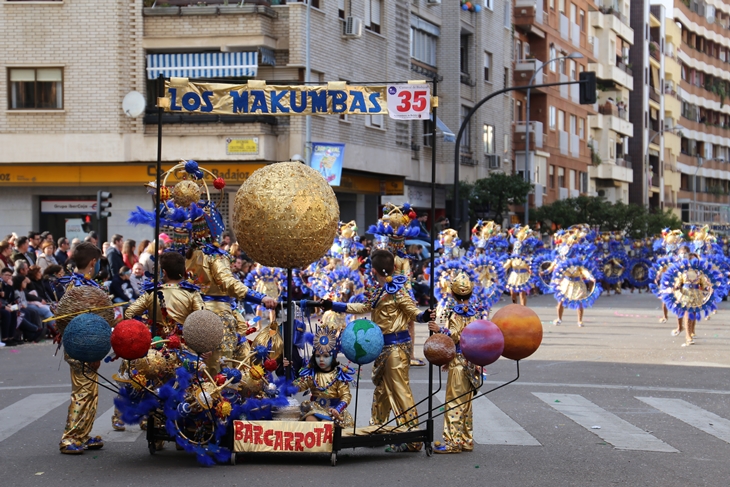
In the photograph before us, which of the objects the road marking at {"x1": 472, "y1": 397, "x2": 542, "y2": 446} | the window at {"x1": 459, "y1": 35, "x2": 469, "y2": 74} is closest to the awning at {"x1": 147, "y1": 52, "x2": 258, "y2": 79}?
the window at {"x1": 459, "y1": 35, "x2": 469, "y2": 74}

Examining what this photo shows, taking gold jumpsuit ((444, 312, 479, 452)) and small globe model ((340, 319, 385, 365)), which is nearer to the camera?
small globe model ((340, 319, 385, 365))

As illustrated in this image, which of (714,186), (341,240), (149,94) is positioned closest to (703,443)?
(341,240)

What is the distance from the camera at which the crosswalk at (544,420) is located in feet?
32.5

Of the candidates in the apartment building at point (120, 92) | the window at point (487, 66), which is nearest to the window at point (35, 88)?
the apartment building at point (120, 92)

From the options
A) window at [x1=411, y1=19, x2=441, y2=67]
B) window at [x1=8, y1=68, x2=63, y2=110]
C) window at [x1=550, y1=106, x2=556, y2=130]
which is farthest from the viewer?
window at [x1=550, y1=106, x2=556, y2=130]

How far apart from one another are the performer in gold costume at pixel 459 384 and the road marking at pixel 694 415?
2.56m

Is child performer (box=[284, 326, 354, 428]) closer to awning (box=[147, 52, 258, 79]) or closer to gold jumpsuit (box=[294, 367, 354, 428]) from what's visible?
gold jumpsuit (box=[294, 367, 354, 428])

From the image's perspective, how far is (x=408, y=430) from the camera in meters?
9.20

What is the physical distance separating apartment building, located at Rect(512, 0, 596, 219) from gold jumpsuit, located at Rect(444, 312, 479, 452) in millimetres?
39282

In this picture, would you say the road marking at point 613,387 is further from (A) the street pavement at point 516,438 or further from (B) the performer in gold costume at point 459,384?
(B) the performer in gold costume at point 459,384

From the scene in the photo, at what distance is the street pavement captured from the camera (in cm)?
821

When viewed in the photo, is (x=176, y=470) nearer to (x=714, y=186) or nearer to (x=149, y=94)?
(x=149, y=94)

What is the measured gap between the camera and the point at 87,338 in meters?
8.48

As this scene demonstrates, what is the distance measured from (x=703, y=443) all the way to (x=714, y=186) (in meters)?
88.7
